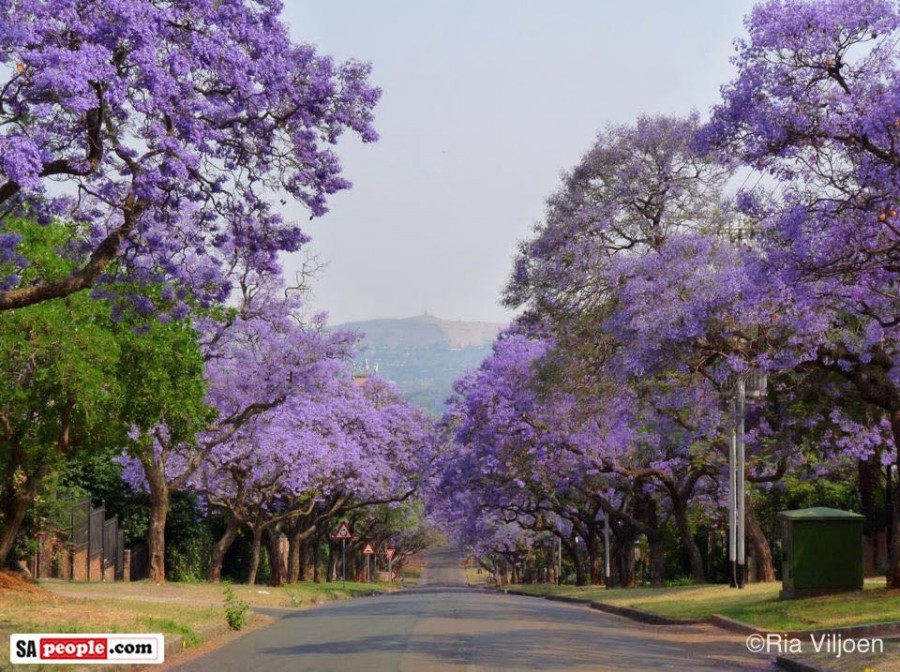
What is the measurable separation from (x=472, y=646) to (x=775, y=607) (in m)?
7.98

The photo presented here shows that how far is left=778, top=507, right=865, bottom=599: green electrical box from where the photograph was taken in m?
24.3

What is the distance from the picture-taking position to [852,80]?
16875 millimetres

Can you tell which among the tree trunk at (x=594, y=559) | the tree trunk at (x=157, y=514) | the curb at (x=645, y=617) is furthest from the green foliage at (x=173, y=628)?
the tree trunk at (x=594, y=559)

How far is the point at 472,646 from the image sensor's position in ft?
58.6

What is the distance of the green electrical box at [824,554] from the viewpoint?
2427 cm

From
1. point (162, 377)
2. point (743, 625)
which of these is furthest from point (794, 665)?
point (162, 377)

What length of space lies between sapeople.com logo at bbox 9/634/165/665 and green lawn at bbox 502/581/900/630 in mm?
9781

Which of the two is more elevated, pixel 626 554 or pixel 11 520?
pixel 11 520

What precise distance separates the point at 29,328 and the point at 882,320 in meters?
14.2

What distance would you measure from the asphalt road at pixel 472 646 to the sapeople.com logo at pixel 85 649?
53 cm

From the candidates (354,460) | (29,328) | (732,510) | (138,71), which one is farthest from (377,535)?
(138,71)

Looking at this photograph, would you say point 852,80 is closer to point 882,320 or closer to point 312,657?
point 882,320

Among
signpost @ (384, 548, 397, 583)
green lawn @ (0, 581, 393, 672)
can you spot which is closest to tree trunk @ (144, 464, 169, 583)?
green lawn @ (0, 581, 393, 672)

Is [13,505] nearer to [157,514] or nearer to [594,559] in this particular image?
[157,514]
